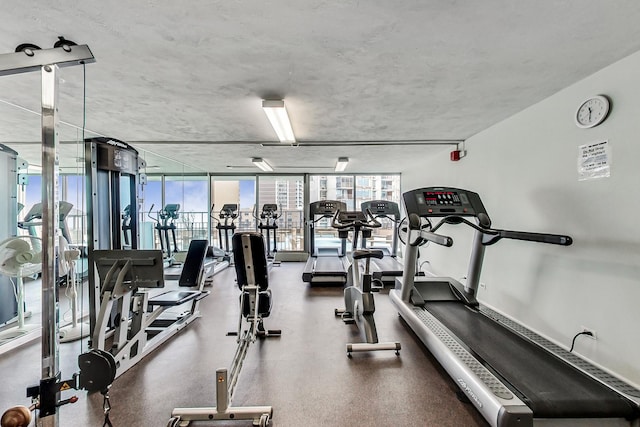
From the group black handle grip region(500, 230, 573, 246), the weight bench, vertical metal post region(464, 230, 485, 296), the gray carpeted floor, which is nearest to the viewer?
the gray carpeted floor

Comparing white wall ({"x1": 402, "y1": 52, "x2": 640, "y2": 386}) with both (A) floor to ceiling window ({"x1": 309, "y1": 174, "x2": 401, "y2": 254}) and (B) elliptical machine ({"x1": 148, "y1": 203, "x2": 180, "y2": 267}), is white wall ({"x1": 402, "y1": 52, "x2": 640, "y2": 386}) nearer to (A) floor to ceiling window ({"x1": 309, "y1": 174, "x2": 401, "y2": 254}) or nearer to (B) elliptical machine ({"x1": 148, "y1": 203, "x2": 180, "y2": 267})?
(A) floor to ceiling window ({"x1": 309, "y1": 174, "x2": 401, "y2": 254})

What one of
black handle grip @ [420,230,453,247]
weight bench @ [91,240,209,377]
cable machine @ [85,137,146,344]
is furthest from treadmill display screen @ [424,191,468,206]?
cable machine @ [85,137,146,344]

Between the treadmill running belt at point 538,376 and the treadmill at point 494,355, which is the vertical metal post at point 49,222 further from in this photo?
the treadmill running belt at point 538,376

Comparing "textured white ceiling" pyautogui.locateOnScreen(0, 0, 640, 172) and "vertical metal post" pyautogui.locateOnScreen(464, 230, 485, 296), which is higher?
"textured white ceiling" pyautogui.locateOnScreen(0, 0, 640, 172)

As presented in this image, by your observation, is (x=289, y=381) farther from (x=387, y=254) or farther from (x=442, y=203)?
(x=387, y=254)

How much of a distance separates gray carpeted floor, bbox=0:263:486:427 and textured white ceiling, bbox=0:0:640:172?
2.06 meters

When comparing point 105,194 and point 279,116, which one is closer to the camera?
point 279,116

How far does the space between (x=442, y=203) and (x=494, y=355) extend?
1347 mm

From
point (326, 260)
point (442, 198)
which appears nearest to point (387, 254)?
point (326, 260)

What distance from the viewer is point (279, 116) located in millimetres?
2830

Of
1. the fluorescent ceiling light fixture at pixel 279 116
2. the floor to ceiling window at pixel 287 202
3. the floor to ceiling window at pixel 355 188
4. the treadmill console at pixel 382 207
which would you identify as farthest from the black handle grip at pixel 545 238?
the floor to ceiling window at pixel 287 202

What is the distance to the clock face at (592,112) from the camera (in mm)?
2047

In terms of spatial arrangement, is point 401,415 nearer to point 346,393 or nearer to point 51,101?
→ point 346,393

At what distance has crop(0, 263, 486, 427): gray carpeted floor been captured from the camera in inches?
71.6
